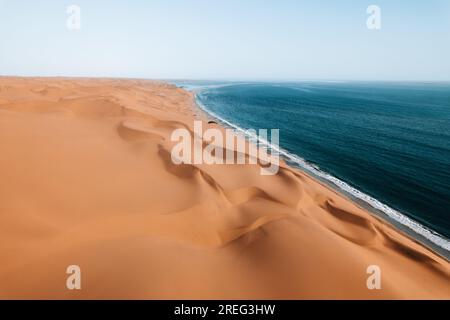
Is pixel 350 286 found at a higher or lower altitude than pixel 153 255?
lower

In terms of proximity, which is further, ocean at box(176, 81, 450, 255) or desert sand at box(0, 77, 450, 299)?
ocean at box(176, 81, 450, 255)

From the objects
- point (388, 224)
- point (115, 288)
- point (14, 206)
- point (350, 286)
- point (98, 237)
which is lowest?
point (388, 224)

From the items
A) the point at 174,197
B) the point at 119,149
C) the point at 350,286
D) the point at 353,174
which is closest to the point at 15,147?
the point at 119,149

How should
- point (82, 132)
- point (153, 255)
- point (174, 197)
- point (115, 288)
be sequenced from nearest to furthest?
1. point (115, 288)
2. point (153, 255)
3. point (174, 197)
4. point (82, 132)

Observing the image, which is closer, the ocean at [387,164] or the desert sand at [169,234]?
the desert sand at [169,234]

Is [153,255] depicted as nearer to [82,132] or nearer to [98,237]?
[98,237]

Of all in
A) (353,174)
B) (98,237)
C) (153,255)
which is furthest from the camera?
(353,174)

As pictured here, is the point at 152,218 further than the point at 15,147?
No

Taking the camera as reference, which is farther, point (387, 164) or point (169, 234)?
point (387, 164)
